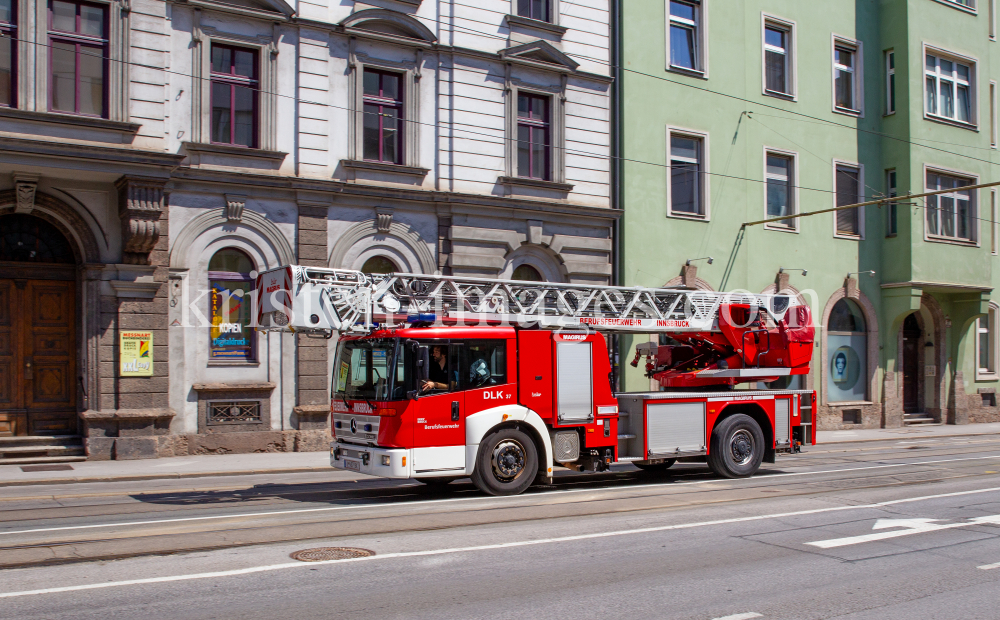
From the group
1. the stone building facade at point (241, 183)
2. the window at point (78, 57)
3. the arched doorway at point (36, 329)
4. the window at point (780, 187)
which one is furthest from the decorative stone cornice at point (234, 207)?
the window at point (780, 187)

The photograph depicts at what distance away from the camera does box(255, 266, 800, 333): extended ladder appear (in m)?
11.5

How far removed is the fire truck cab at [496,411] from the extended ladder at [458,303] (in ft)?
1.24

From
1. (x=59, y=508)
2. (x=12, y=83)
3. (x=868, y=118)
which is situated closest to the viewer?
(x=59, y=508)

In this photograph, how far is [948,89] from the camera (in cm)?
2959

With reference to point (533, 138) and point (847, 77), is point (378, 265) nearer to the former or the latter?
point (533, 138)

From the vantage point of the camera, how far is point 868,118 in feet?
93.4

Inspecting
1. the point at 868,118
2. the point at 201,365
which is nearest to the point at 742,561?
the point at 201,365

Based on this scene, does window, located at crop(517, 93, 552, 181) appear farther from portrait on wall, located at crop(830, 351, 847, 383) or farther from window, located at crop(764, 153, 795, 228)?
portrait on wall, located at crop(830, 351, 847, 383)

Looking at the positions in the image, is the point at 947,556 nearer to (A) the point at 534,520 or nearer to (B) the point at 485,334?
(A) the point at 534,520

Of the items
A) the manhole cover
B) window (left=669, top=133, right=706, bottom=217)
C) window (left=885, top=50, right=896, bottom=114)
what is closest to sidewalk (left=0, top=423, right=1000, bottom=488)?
the manhole cover

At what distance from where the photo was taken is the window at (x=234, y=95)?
18250mm

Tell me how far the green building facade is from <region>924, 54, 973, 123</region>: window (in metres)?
0.06

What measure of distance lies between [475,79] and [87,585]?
16406mm

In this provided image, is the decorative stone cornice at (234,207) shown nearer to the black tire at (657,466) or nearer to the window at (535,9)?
the window at (535,9)
